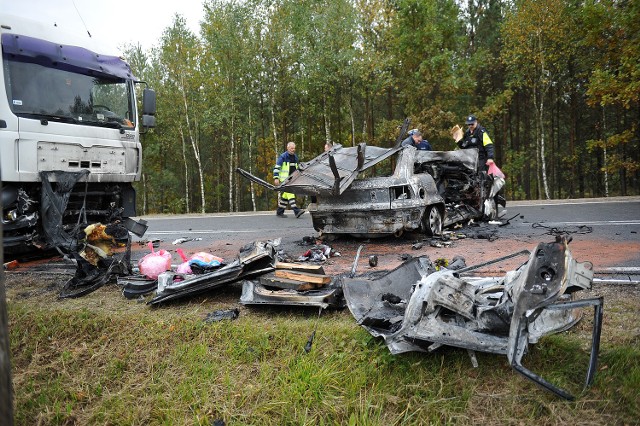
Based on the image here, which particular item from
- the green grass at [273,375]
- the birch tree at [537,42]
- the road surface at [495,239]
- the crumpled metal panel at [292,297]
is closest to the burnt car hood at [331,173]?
the road surface at [495,239]

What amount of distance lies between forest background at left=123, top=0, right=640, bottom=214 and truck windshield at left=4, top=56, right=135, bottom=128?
43.8ft

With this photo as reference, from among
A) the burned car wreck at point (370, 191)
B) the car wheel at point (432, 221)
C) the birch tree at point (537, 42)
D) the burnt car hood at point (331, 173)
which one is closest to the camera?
the burnt car hood at point (331, 173)

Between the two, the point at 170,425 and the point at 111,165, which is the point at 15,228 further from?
the point at 170,425

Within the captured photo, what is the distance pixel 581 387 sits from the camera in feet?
8.03

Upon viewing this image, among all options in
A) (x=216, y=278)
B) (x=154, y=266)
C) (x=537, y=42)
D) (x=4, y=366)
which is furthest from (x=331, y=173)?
(x=537, y=42)

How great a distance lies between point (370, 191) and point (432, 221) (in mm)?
1192

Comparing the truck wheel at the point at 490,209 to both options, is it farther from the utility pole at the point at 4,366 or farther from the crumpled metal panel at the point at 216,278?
the utility pole at the point at 4,366

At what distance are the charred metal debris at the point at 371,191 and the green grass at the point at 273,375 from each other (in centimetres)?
248

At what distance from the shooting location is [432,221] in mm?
6391

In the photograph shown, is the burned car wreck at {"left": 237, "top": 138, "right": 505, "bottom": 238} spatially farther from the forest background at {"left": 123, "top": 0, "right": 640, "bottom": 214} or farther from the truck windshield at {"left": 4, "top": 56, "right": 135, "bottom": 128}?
the forest background at {"left": 123, "top": 0, "right": 640, "bottom": 214}

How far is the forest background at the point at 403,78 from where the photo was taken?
59.3ft

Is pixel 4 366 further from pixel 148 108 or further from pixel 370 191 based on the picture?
pixel 148 108

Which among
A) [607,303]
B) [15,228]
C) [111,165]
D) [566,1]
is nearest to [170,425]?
[607,303]

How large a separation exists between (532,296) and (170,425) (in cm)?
240
